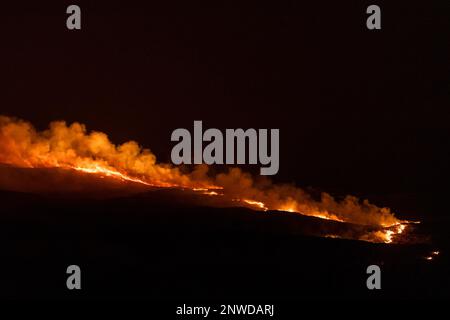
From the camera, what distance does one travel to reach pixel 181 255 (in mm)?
27172

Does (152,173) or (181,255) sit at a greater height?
(152,173)

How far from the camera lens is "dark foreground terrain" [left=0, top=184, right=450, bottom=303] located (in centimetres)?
2427

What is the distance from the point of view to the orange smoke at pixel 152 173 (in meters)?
33.7

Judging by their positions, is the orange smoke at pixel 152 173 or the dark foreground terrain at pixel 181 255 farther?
the orange smoke at pixel 152 173

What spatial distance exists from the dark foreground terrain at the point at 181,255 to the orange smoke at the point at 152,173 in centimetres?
217

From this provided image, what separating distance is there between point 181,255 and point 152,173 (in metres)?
9.59

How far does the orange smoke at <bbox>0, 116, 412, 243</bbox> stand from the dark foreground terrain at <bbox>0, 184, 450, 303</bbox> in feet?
7.13

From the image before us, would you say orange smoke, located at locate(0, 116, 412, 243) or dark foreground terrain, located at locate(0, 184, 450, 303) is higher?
orange smoke, located at locate(0, 116, 412, 243)

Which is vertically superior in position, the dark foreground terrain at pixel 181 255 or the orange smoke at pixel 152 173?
the orange smoke at pixel 152 173

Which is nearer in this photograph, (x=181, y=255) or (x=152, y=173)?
(x=181, y=255)

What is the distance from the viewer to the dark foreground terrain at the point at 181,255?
79.6 feet
